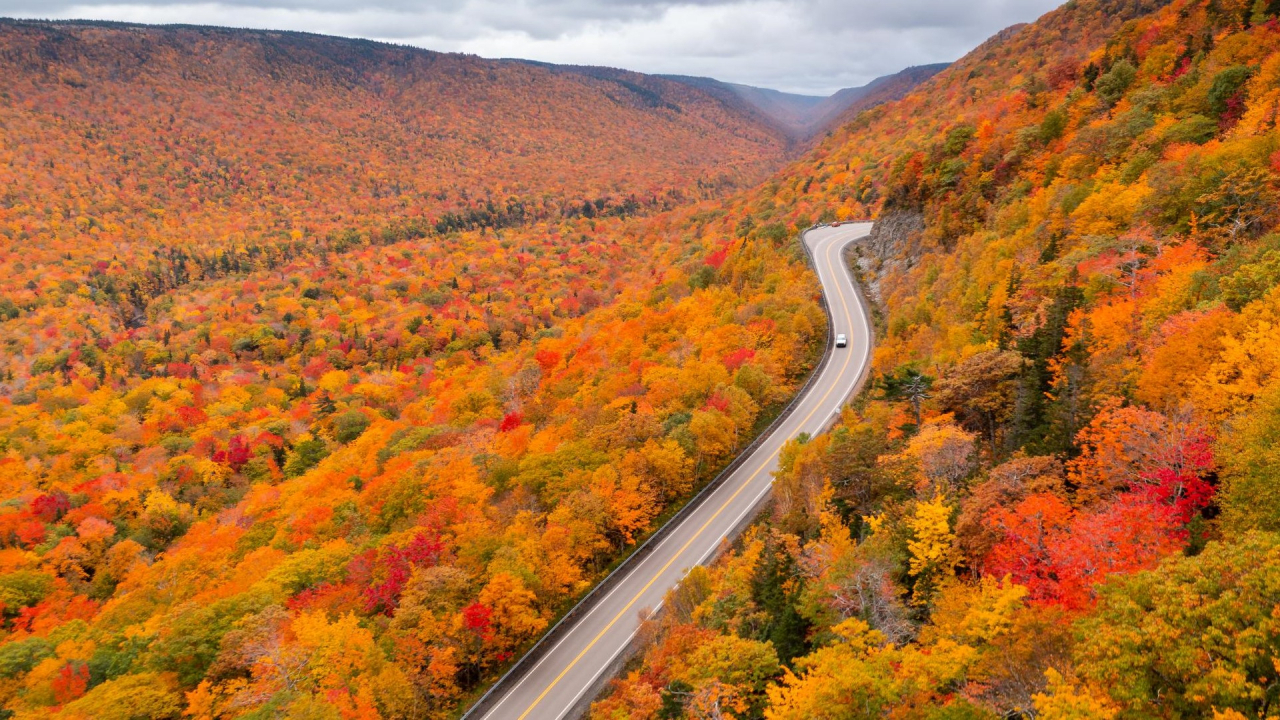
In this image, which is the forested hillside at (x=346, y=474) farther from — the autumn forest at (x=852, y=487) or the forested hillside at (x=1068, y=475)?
the forested hillside at (x=1068, y=475)

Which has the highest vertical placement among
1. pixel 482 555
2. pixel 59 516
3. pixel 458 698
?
pixel 482 555

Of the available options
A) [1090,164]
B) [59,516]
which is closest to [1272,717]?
[1090,164]

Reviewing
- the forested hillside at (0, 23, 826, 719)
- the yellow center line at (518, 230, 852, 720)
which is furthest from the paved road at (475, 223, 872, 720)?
the forested hillside at (0, 23, 826, 719)

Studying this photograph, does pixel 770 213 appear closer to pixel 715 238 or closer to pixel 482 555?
pixel 715 238

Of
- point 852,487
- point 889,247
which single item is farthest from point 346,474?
point 889,247

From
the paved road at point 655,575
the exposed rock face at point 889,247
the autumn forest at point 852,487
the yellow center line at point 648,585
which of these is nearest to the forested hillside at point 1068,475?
the autumn forest at point 852,487
